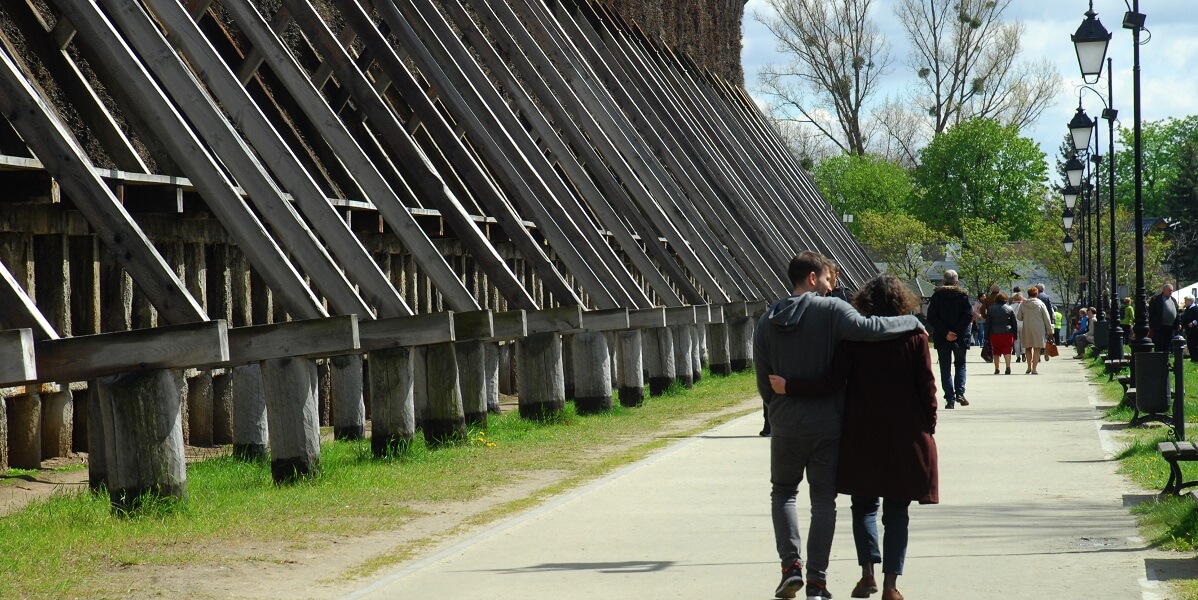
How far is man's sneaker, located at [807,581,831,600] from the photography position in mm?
6625

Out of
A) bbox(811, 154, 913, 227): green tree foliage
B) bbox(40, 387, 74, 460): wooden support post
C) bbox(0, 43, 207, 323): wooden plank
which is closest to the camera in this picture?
bbox(0, 43, 207, 323): wooden plank

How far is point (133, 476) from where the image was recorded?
915 cm

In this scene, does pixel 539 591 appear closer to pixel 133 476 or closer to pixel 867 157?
pixel 133 476

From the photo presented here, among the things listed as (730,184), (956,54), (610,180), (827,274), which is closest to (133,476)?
(827,274)

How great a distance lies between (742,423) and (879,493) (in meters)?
9.54

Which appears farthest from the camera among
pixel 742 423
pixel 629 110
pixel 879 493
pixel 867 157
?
pixel 867 157

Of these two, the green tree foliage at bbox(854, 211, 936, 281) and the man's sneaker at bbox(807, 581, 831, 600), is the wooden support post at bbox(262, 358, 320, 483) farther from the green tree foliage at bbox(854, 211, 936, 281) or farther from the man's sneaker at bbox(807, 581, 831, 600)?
the green tree foliage at bbox(854, 211, 936, 281)

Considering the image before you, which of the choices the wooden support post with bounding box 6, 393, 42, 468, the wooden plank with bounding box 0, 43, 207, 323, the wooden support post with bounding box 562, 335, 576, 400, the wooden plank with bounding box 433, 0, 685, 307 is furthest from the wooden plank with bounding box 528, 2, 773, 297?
the wooden plank with bounding box 0, 43, 207, 323

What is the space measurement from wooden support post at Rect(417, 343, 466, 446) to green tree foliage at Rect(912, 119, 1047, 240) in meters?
64.3

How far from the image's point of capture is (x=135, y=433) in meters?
9.13

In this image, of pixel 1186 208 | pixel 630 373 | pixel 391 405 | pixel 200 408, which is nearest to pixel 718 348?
pixel 630 373

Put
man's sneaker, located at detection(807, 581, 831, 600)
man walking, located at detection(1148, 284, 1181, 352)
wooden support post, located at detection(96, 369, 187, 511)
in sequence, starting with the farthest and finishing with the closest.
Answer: man walking, located at detection(1148, 284, 1181, 352) < wooden support post, located at detection(96, 369, 187, 511) < man's sneaker, located at detection(807, 581, 831, 600)

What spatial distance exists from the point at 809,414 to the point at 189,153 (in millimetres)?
5662

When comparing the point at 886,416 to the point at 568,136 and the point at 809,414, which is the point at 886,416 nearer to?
the point at 809,414
